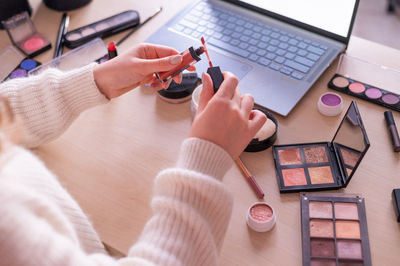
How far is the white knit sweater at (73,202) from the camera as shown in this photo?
43 cm

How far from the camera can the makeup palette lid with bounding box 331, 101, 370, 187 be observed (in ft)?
2.15

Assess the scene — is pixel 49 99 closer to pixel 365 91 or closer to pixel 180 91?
pixel 180 91

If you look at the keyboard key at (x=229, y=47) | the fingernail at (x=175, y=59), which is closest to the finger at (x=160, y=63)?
the fingernail at (x=175, y=59)

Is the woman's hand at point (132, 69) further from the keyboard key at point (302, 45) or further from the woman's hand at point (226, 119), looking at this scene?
the keyboard key at point (302, 45)

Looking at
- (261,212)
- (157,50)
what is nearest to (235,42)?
(157,50)

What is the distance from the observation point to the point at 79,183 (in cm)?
74

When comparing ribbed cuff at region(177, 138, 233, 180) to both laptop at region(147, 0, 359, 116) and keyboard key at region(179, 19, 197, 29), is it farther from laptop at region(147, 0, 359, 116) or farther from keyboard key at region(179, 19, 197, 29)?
keyboard key at region(179, 19, 197, 29)

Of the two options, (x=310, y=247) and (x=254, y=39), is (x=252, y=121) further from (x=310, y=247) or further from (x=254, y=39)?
(x=254, y=39)

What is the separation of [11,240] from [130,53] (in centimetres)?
45

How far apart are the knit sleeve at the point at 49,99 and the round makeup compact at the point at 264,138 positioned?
1.02ft

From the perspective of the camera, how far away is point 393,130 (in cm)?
76

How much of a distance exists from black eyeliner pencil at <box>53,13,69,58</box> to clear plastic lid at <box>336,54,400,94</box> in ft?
2.18

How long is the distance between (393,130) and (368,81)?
0.14 metres

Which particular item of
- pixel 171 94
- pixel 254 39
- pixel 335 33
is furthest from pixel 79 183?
pixel 335 33
